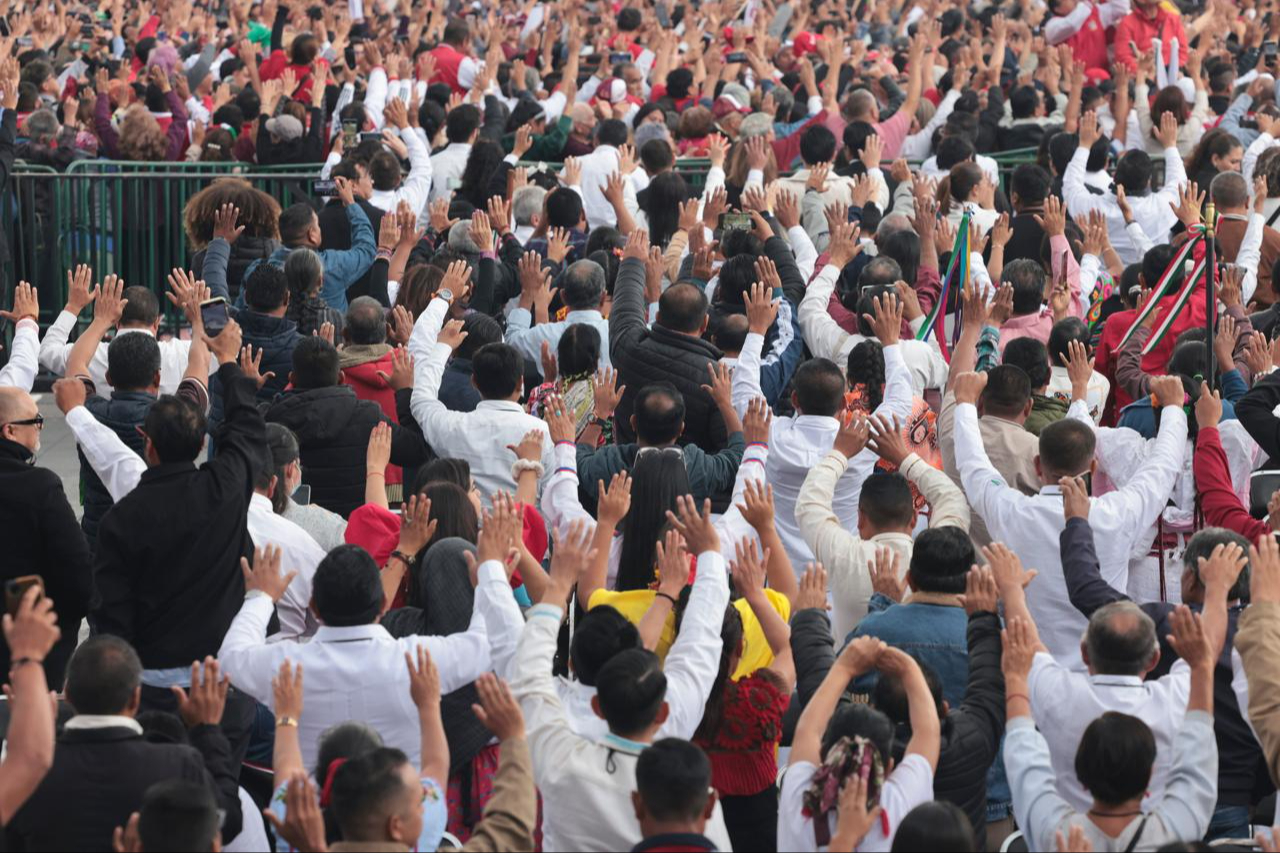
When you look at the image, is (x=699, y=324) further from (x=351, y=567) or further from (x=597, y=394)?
(x=351, y=567)

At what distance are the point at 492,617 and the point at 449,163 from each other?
7700mm

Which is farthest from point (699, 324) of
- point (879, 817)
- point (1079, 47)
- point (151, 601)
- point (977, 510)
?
point (1079, 47)

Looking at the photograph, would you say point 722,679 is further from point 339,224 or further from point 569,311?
point 339,224

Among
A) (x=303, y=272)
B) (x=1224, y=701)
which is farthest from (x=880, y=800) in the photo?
(x=303, y=272)

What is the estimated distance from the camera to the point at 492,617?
540 cm

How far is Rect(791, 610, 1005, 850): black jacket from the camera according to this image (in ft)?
16.8

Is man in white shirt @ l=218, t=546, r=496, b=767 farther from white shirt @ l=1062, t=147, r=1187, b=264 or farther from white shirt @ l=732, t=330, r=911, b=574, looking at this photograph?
white shirt @ l=1062, t=147, r=1187, b=264

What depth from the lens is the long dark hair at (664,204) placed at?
36.0 ft

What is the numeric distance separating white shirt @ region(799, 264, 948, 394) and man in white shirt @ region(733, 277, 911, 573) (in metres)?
0.79

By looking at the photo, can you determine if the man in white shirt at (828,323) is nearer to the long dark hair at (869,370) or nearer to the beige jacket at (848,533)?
the long dark hair at (869,370)

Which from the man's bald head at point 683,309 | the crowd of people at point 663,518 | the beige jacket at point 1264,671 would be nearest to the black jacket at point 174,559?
the crowd of people at point 663,518

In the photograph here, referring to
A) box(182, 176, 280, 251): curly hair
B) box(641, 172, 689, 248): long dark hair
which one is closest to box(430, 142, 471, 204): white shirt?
box(641, 172, 689, 248): long dark hair

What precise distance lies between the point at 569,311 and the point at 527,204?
8.02 feet

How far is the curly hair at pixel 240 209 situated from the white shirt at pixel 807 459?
355 centimetres
